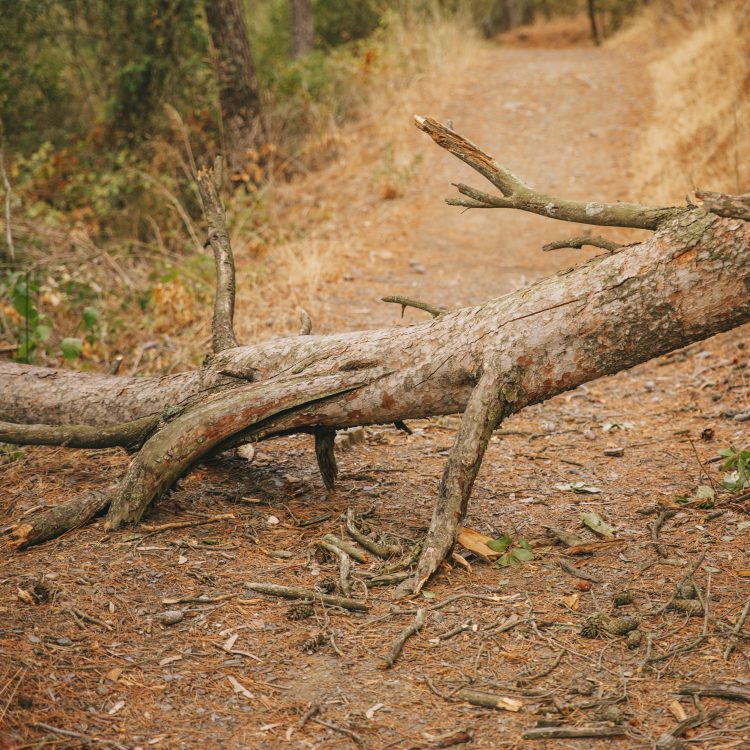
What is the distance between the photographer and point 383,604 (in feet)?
9.12

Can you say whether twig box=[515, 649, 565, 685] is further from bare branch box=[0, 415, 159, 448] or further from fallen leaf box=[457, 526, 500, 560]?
bare branch box=[0, 415, 159, 448]

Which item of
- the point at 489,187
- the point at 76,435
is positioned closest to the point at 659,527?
the point at 76,435

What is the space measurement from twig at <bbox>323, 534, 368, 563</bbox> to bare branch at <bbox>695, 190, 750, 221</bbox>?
178 centimetres

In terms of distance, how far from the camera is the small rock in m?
2.63

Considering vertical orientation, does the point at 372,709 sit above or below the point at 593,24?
below

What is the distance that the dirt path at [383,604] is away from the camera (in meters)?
2.18

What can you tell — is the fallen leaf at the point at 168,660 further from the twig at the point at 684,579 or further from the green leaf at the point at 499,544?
the twig at the point at 684,579

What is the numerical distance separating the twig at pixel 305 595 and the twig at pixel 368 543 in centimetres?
34

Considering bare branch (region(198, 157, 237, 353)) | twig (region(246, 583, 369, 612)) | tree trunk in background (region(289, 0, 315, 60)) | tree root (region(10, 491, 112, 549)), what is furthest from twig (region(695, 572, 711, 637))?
tree trunk in background (region(289, 0, 315, 60))

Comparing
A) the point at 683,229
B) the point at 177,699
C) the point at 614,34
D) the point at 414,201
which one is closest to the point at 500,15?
the point at 614,34

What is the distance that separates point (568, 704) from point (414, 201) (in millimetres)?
7756

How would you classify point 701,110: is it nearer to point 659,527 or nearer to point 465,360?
point 659,527

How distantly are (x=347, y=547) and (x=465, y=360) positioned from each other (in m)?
0.89

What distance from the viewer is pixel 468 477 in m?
2.96
